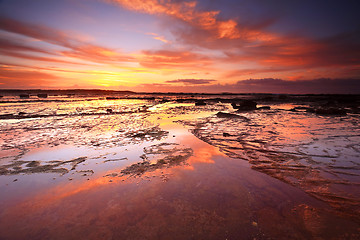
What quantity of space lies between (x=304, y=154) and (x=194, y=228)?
17.0 feet

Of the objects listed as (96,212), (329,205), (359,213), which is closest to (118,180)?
(96,212)

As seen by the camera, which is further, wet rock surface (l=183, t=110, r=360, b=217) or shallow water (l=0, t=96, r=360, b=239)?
wet rock surface (l=183, t=110, r=360, b=217)

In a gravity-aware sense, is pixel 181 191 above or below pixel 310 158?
below

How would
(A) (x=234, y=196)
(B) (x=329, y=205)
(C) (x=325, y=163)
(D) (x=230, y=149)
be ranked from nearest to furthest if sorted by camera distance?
1. (B) (x=329, y=205)
2. (A) (x=234, y=196)
3. (C) (x=325, y=163)
4. (D) (x=230, y=149)

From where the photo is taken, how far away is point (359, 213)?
286 cm

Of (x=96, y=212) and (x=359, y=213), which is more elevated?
(x=359, y=213)

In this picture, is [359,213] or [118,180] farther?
[118,180]

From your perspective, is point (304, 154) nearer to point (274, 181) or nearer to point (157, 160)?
point (274, 181)

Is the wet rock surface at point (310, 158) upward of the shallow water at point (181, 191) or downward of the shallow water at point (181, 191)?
upward

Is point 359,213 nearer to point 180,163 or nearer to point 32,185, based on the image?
point 180,163

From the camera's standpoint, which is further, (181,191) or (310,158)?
(310,158)

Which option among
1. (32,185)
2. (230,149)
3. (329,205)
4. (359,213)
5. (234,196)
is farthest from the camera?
(230,149)

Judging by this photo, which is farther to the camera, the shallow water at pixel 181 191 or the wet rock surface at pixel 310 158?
the wet rock surface at pixel 310 158

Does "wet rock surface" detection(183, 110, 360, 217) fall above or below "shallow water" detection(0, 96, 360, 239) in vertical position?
above
